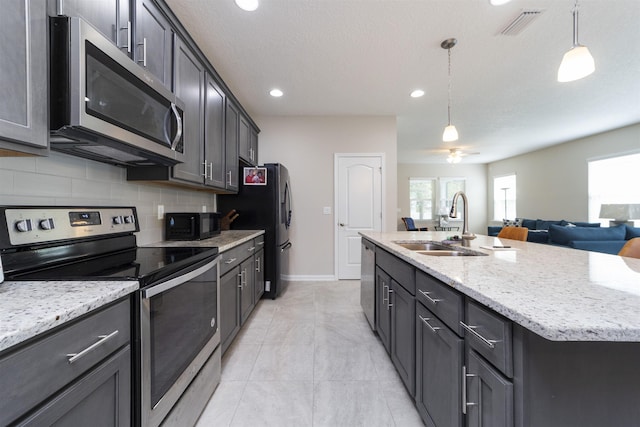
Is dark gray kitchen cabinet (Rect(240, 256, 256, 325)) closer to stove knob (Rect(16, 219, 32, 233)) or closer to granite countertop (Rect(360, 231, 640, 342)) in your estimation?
stove knob (Rect(16, 219, 32, 233))

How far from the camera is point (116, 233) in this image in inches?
59.9

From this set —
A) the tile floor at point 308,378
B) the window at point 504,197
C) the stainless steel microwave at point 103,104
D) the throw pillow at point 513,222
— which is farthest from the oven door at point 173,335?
the window at point 504,197

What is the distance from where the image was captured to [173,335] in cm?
117

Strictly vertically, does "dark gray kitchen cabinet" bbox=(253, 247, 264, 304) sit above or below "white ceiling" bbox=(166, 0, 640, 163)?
below

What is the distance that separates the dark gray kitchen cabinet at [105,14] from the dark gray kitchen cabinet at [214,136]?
3.02 feet

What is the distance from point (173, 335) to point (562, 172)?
828 cm

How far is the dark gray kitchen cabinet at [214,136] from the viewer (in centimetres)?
225

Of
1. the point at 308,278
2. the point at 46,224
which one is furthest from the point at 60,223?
the point at 308,278

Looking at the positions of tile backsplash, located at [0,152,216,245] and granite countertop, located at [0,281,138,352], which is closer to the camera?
granite countertop, located at [0,281,138,352]

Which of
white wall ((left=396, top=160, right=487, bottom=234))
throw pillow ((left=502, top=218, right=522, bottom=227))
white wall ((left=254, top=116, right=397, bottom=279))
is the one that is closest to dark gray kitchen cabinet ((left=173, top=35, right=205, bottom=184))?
white wall ((left=254, top=116, right=397, bottom=279))

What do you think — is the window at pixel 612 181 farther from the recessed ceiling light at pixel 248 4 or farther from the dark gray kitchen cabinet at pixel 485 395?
the recessed ceiling light at pixel 248 4

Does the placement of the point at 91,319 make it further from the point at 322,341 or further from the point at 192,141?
the point at 322,341

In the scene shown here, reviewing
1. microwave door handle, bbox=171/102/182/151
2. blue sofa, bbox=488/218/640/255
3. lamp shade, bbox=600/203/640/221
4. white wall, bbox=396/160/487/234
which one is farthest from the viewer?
white wall, bbox=396/160/487/234

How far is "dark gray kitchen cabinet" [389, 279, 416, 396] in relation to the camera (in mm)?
1402
